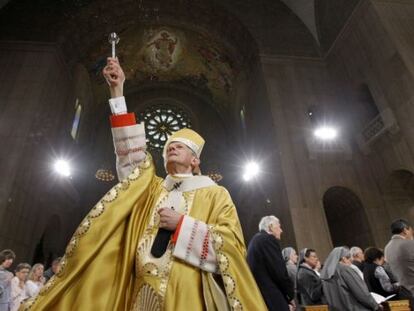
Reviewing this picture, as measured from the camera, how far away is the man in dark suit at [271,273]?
263 centimetres

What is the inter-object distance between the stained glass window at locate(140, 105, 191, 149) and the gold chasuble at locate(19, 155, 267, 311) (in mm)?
14203

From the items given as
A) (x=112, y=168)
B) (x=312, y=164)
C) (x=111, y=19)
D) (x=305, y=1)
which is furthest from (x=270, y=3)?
(x=112, y=168)

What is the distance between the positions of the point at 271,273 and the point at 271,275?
22 millimetres

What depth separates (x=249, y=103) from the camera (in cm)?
1259

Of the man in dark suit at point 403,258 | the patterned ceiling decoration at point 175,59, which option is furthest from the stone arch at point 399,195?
the patterned ceiling decoration at point 175,59

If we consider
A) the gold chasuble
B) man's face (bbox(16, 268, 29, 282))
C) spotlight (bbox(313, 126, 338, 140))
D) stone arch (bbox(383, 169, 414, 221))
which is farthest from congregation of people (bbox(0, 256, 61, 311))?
stone arch (bbox(383, 169, 414, 221))

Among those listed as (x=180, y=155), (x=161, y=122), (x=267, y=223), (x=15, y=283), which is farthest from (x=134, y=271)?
(x=161, y=122)

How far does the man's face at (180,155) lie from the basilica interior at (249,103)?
21.2 ft

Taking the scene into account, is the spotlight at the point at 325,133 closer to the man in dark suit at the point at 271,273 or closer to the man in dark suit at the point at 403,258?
the man in dark suit at the point at 403,258

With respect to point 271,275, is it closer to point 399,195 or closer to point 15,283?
point 15,283

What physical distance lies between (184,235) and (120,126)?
754 millimetres

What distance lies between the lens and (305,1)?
11852mm

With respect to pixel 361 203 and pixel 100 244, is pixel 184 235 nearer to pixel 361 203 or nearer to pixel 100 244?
pixel 100 244

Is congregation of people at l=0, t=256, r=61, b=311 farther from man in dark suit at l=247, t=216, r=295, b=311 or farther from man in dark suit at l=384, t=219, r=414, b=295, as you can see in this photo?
man in dark suit at l=384, t=219, r=414, b=295
